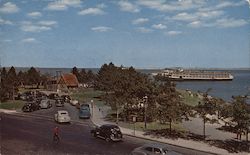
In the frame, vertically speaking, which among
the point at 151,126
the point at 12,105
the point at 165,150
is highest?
the point at 12,105

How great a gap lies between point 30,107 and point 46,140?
156 centimetres

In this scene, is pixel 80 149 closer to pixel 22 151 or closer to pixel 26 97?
pixel 22 151

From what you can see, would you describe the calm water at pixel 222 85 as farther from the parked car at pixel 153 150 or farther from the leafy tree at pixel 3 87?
the parked car at pixel 153 150

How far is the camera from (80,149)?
1425 cm

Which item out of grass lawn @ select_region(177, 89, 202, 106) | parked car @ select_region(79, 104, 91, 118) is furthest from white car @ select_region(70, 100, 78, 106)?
grass lawn @ select_region(177, 89, 202, 106)

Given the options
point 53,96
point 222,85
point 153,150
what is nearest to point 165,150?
point 153,150

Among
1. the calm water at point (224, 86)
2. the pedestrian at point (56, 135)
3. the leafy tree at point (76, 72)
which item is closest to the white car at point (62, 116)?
the pedestrian at point (56, 135)

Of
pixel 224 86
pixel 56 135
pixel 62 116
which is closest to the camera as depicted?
pixel 56 135

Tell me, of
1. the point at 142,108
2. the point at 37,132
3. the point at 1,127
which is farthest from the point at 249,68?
the point at 1,127

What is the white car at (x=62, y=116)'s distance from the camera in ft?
49.2

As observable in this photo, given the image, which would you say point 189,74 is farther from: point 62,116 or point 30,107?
point 30,107

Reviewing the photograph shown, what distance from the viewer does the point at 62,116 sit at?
15094 mm

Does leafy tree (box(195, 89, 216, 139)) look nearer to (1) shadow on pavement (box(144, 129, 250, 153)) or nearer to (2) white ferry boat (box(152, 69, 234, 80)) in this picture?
(1) shadow on pavement (box(144, 129, 250, 153))

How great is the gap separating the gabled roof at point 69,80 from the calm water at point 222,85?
0.21 metres
